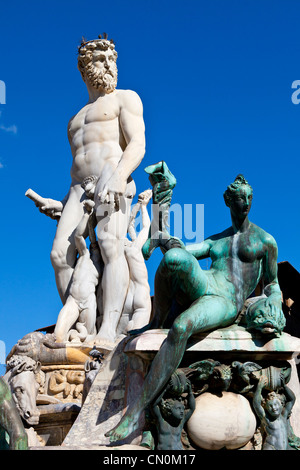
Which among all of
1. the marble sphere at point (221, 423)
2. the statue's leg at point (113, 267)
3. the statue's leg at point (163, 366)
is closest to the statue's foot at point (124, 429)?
the statue's leg at point (163, 366)

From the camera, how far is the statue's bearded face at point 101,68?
7.73 m

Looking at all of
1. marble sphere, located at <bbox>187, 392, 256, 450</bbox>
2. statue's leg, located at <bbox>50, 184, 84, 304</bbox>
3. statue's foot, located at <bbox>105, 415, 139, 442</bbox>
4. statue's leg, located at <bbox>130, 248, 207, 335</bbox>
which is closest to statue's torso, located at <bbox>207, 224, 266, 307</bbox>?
statue's leg, located at <bbox>130, 248, 207, 335</bbox>

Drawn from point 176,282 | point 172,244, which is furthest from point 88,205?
point 176,282

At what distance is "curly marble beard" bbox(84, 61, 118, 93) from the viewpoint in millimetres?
7719

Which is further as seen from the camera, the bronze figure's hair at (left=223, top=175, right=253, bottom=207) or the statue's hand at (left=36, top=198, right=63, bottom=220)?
the statue's hand at (left=36, top=198, right=63, bottom=220)

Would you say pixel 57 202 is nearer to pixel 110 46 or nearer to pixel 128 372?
pixel 110 46

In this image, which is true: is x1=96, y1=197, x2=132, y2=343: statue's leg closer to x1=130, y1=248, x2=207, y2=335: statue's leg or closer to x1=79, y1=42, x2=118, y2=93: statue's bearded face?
x1=79, y1=42, x2=118, y2=93: statue's bearded face

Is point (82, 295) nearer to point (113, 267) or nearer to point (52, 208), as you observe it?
A: point (113, 267)

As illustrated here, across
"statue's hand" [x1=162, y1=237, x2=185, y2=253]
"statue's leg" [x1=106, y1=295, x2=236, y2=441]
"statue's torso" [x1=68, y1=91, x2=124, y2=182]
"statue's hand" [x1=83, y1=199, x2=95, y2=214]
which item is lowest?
"statue's leg" [x1=106, y1=295, x2=236, y2=441]

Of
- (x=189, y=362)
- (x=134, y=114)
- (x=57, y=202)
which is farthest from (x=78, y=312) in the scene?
(x=189, y=362)

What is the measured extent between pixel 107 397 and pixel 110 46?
16.4ft

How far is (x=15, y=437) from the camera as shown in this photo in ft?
10.6

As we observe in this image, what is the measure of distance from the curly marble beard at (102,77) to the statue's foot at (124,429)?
5115 mm
